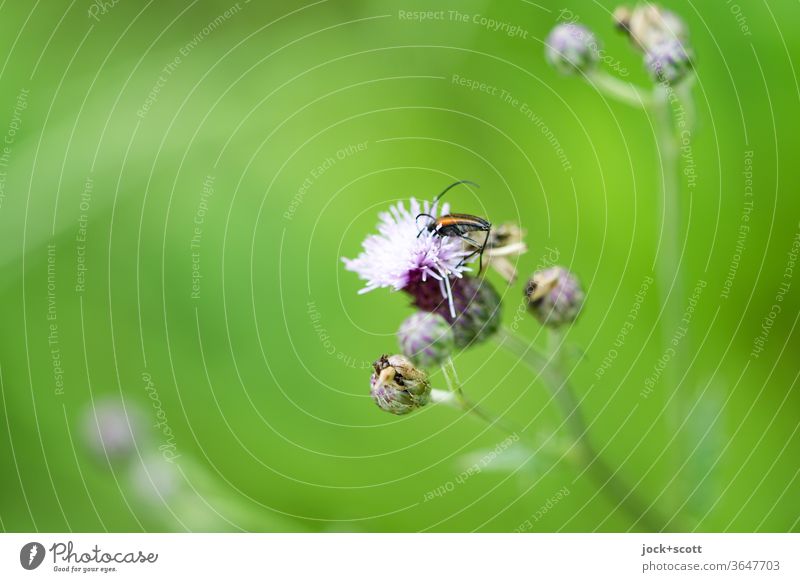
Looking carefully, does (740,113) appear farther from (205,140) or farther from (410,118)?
(205,140)

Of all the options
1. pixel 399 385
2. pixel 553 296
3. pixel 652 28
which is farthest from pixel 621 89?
pixel 399 385

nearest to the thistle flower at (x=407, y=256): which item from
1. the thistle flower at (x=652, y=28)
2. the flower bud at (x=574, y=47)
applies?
the flower bud at (x=574, y=47)

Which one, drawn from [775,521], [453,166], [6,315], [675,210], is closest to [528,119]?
[453,166]

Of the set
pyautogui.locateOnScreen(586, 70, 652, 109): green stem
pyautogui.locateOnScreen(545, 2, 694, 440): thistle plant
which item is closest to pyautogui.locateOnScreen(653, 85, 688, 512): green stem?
pyautogui.locateOnScreen(545, 2, 694, 440): thistle plant

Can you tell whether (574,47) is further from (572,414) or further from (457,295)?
(572,414)

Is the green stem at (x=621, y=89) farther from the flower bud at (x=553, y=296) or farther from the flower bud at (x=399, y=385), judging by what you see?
the flower bud at (x=399, y=385)
